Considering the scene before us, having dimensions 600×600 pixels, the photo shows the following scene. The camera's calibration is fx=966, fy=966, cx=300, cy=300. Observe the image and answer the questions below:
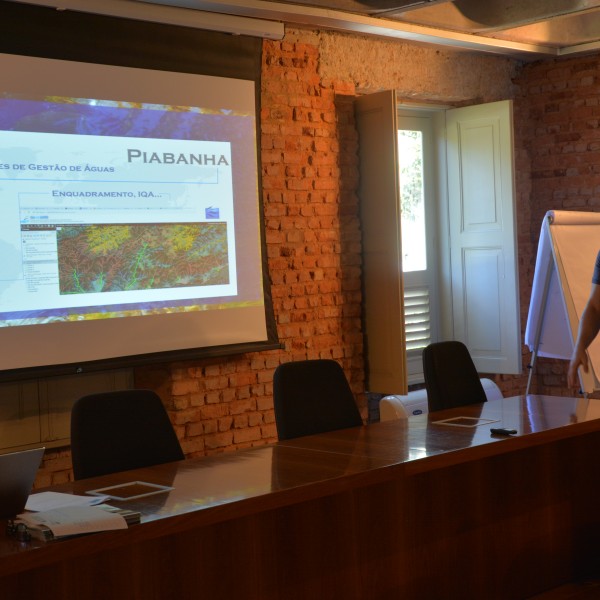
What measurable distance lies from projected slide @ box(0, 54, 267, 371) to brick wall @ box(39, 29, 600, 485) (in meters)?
0.22

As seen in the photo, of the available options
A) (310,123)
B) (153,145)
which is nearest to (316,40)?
(310,123)

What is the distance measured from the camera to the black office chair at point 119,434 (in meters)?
3.43

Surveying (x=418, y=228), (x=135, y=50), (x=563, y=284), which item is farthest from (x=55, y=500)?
(x=418, y=228)

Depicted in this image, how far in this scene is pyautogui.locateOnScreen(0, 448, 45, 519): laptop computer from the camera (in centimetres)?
251

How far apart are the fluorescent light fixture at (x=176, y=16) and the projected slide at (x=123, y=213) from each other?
0.92 ft

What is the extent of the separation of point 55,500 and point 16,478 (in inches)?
11.1

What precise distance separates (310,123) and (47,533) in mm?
4170

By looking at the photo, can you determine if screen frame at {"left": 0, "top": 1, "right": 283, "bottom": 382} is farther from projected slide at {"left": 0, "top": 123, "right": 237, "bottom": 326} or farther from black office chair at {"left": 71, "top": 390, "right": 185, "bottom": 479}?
black office chair at {"left": 71, "top": 390, "right": 185, "bottom": 479}

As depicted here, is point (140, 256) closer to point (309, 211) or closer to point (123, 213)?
point (123, 213)

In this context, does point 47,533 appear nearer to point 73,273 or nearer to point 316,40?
point 73,273

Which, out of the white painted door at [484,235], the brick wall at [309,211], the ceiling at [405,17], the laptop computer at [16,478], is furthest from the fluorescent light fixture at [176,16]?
the laptop computer at [16,478]

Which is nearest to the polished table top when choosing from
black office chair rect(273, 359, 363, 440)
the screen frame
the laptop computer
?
the laptop computer

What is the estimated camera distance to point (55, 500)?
283cm

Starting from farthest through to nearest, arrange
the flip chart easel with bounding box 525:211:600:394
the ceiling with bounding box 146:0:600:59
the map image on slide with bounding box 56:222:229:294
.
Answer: the flip chart easel with bounding box 525:211:600:394, the ceiling with bounding box 146:0:600:59, the map image on slide with bounding box 56:222:229:294
